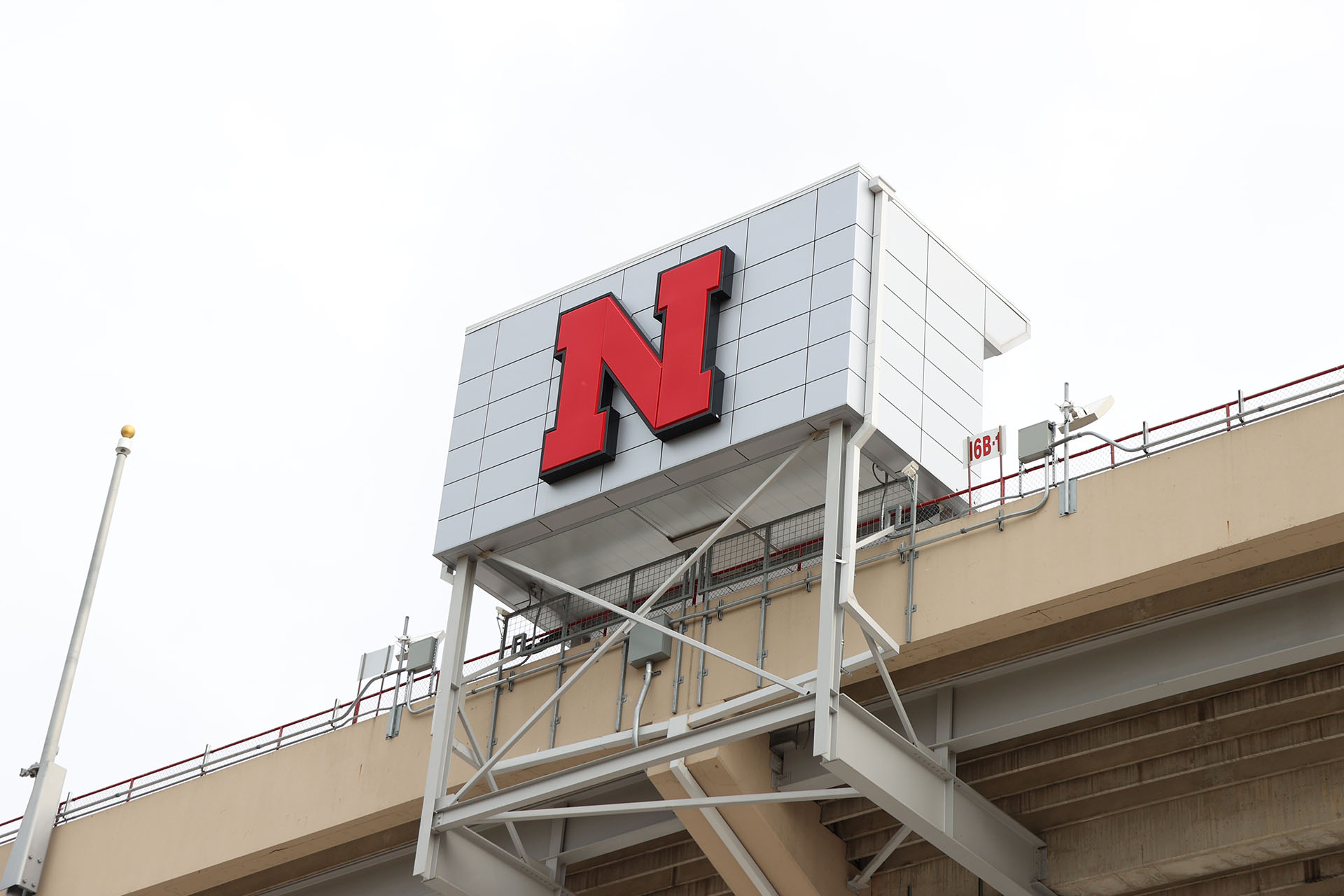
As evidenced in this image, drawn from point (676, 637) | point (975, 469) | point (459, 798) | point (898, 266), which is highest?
point (898, 266)

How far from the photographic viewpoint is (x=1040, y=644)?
25.2 m

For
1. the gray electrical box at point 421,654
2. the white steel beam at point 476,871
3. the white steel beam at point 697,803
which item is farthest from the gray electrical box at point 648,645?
the gray electrical box at point 421,654

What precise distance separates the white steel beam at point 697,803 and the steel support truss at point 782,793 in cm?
3

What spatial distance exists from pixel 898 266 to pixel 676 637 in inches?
259

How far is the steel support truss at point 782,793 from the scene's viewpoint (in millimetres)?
23844

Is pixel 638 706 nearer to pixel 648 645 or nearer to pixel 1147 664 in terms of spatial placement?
pixel 648 645

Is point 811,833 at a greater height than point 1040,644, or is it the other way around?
point 1040,644

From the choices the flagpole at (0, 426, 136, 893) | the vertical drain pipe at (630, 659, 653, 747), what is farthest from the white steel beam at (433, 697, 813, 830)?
the flagpole at (0, 426, 136, 893)

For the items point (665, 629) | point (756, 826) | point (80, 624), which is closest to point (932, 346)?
point (665, 629)

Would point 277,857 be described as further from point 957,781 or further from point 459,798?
point 957,781

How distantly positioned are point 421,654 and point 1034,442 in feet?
37.7

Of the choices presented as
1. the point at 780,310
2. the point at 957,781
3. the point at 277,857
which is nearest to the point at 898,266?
the point at 780,310

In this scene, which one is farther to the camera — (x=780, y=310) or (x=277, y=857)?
(x=277, y=857)

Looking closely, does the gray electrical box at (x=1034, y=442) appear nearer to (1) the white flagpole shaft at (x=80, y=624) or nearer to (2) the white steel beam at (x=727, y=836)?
(2) the white steel beam at (x=727, y=836)
